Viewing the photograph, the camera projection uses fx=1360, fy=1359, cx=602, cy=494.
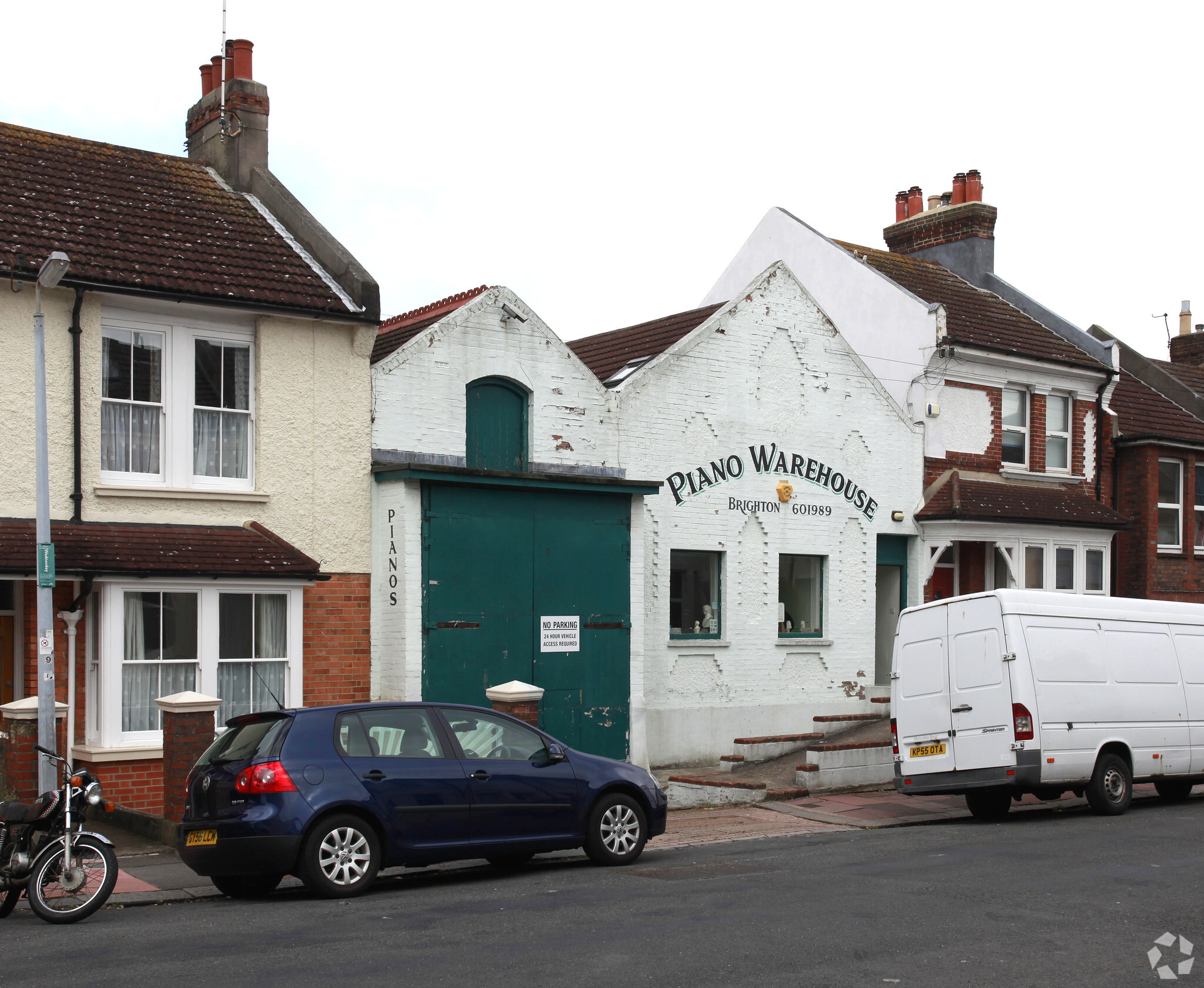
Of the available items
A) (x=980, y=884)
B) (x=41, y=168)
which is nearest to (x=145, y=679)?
(x=41, y=168)

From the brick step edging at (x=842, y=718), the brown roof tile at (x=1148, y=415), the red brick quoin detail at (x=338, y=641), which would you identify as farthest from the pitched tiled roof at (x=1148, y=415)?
the red brick quoin detail at (x=338, y=641)

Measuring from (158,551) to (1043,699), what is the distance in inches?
377

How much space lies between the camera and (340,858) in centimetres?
1012

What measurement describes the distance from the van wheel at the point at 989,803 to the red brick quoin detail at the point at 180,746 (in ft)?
27.6

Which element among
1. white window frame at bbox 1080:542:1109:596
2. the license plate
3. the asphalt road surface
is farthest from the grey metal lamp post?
white window frame at bbox 1080:542:1109:596

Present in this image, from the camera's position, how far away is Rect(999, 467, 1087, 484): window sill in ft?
77.0

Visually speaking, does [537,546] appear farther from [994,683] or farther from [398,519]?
[994,683]

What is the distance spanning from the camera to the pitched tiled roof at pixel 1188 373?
30547 millimetres

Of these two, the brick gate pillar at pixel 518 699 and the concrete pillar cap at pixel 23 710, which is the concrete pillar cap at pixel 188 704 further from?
the brick gate pillar at pixel 518 699

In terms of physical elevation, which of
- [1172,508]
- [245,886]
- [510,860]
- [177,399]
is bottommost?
[510,860]

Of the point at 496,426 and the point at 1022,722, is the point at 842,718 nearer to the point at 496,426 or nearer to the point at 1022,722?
the point at 1022,722

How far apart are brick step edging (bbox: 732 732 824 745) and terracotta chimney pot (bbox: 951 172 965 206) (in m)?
13.3

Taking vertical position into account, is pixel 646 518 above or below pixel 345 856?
above

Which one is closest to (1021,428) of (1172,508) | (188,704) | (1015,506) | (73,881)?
(1015,506)
